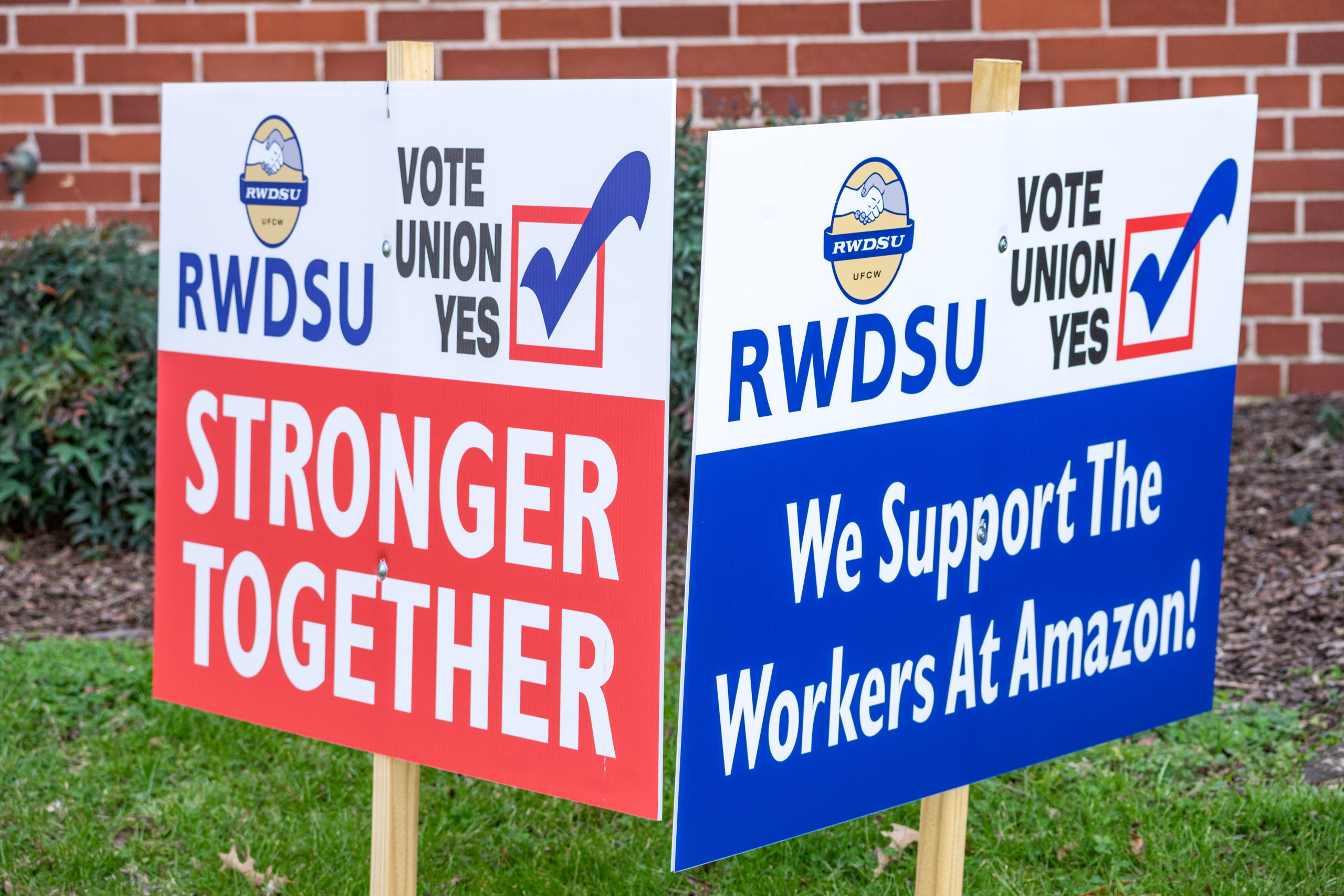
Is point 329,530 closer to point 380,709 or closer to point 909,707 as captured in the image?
point 380,709

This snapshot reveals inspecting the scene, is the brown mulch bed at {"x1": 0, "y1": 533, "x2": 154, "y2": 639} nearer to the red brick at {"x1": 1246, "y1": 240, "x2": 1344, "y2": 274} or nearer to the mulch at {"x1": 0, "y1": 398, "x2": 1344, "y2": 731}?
the mulch at {"x1": 0, "y1": 398, "x2": 1344, "y2": 731}

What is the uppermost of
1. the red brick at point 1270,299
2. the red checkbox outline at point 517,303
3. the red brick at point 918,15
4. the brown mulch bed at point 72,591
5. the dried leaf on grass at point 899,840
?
the red brick at point 918,15

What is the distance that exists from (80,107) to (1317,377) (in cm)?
502

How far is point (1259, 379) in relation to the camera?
5750 mm

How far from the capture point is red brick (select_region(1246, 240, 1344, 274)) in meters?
5.66

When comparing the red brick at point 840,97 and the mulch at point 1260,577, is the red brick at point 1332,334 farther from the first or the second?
the red brick at point 840,97

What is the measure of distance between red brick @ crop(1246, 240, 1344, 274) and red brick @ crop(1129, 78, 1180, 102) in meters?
0.67

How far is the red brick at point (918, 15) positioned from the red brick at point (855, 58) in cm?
7

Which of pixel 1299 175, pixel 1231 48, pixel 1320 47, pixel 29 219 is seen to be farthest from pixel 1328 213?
pixel 29 219

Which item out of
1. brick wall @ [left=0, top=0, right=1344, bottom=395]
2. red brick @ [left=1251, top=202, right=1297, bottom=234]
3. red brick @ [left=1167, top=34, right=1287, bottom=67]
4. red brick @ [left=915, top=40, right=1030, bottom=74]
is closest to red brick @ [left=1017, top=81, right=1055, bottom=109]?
brick wall @ [left=0, top=0, right=1344, bottom=395]

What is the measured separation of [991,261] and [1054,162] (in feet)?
0.64

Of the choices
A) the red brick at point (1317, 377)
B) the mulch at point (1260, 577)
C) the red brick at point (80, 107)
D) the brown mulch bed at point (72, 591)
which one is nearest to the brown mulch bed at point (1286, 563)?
the mulch at point (1260, 577)

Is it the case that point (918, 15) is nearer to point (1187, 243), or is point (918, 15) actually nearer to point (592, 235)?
point (1187, 243)

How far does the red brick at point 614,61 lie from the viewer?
18.7 ft
